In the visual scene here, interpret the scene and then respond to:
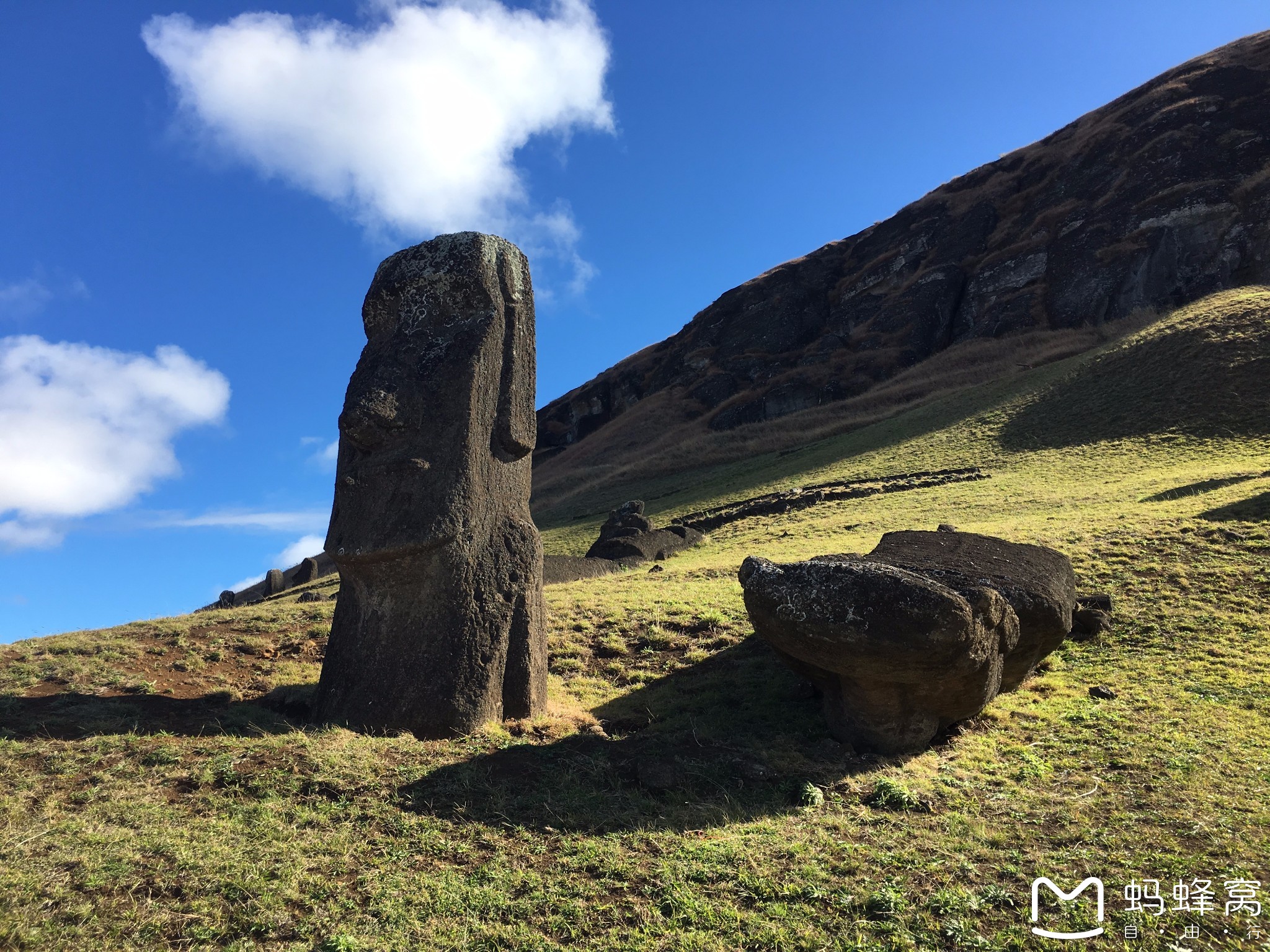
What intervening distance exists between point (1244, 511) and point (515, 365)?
14.4m

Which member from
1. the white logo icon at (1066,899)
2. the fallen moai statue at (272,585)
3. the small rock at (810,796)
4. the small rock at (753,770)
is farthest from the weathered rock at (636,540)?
the white logo icon at (1066,899)

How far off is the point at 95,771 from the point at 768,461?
132 ft

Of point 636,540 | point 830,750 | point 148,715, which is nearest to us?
point 830,750

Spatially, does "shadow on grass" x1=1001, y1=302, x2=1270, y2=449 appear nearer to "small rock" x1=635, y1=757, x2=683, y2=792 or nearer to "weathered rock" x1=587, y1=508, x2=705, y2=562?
"weathered rock" x1=587, y1=508, x2=705, y2=562

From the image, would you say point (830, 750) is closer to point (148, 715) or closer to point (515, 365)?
point (515, 365)

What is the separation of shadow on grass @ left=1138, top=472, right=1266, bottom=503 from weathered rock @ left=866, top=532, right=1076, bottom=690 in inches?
458

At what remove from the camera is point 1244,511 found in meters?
15.4

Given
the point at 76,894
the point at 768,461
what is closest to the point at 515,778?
the point at 76,894

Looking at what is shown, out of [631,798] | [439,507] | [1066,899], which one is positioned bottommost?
[1066,899]

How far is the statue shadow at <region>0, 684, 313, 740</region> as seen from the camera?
23.5 feet

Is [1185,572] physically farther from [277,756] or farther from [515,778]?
[277,756]

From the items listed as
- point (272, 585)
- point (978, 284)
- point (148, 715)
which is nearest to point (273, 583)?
point (272, 585)

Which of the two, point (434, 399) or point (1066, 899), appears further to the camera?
point (434, 399)

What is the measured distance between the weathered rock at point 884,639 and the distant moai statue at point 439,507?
2547 mm
